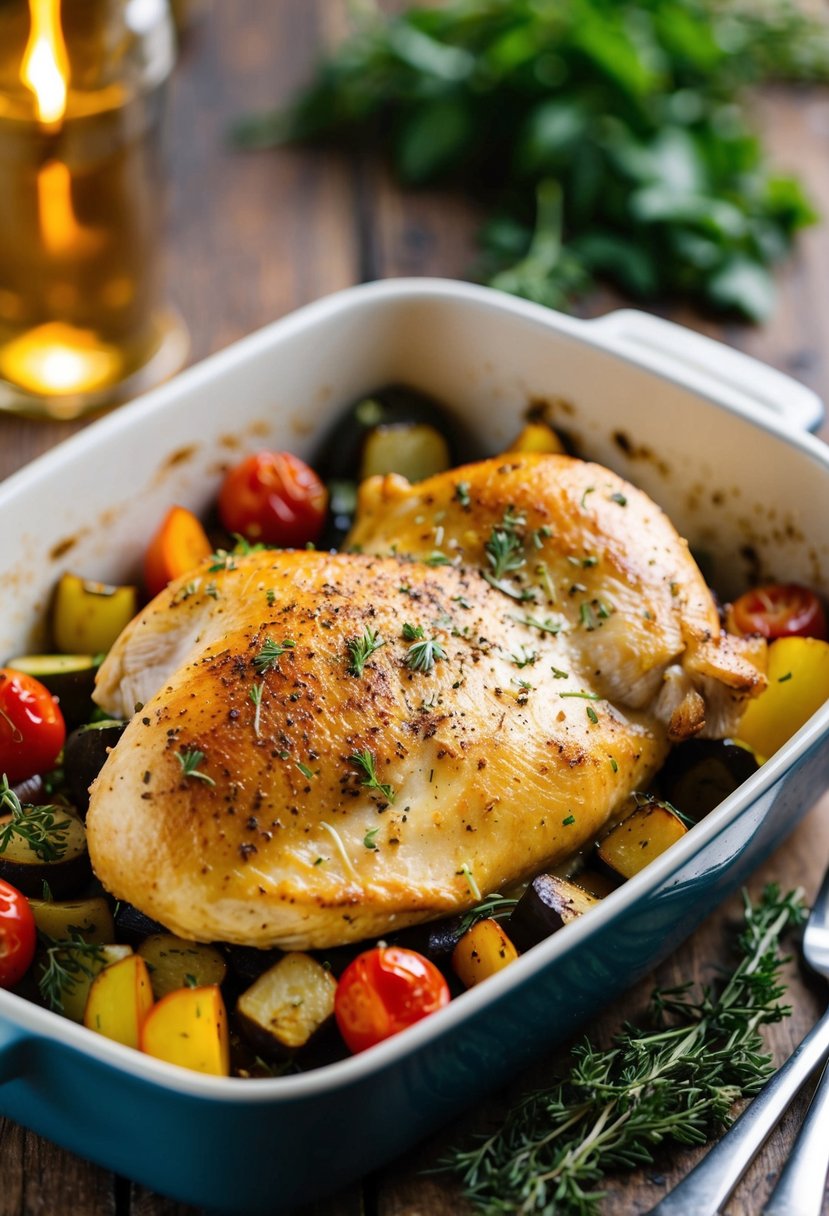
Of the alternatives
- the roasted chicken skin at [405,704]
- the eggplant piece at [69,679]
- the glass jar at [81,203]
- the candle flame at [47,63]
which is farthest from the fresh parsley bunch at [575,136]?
the eggplant piece at [69,679]

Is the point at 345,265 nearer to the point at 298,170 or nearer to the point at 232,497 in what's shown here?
the point at 298,170

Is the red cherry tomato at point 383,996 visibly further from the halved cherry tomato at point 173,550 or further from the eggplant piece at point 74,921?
the halved cherry tomato at point 173,550

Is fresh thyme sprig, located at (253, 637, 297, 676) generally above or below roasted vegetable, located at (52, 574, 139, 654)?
above

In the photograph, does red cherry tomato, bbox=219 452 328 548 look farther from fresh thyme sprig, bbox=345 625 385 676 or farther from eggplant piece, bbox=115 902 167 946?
eggplant piece, bbox=115 902 167 946

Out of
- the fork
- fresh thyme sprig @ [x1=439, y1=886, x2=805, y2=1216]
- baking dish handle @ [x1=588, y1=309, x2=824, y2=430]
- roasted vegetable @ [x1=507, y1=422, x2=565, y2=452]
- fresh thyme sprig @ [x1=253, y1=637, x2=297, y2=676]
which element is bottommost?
fresh thyme sprig @ [x1=439, y1=886, x2=805, y2=1216]

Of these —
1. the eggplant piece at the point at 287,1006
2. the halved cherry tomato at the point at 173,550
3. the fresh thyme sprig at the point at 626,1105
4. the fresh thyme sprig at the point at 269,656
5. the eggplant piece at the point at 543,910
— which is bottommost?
the fresh thyme sprig at the point at 626,1105

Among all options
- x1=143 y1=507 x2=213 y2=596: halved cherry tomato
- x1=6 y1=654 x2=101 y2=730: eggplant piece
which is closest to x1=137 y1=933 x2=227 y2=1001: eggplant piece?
x1=6 y1=654 x2=101 y2=730: eggplant piece

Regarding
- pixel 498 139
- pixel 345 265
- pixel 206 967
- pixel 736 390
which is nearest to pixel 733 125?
pixel 498 139
